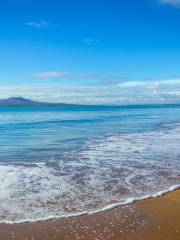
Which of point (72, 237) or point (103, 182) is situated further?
point (103, 182)

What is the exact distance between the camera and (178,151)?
1889cm

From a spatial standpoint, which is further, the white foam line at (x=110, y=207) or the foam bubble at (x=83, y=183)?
the foam bubble at (x=83, y=183)

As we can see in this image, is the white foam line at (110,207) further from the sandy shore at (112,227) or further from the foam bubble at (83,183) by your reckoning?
the sandy shore at (112,227)

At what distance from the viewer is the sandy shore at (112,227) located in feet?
24.9

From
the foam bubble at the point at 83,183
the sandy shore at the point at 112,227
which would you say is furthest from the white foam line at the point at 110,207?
the sandy shore at the point at 112,227

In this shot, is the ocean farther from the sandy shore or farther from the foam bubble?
the sandy shore

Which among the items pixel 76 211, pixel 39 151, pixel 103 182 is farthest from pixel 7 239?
pixel 39 151

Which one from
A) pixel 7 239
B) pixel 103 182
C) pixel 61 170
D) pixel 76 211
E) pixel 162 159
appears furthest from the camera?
pixel 162 159

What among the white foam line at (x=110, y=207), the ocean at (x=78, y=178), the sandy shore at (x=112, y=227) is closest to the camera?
the sandy shore at (x=112, y=227)

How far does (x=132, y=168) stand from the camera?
47.7ft

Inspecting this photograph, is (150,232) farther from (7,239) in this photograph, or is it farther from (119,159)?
(119,159)

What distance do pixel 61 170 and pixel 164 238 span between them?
24.7ft

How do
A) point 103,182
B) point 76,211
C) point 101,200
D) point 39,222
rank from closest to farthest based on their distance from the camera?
point 39,222
point 76,211
point 101,200
point 103,182

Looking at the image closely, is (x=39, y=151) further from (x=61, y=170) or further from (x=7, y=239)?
(x=7, y=239)
